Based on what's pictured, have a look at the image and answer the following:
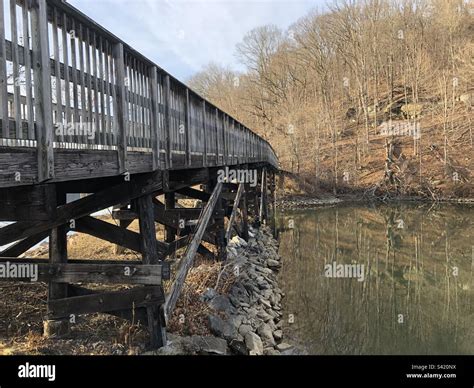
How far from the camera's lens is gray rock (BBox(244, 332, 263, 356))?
5807 mm

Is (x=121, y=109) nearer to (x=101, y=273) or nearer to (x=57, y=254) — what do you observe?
(x=101, y=273)

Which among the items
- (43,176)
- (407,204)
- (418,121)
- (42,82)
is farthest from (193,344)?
(418,121)

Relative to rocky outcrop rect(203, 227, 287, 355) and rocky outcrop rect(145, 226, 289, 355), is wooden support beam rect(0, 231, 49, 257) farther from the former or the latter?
rocky outcrop rect(203, 227, 287, 355)

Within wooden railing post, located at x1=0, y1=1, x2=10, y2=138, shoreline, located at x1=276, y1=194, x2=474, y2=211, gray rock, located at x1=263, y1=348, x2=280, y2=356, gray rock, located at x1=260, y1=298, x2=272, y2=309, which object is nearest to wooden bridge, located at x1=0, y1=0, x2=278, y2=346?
wooden railing post, located at x1=0, y1=1, x2=10, y2=138

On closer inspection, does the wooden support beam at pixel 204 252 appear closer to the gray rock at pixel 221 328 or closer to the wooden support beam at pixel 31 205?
the gray rock at pixel 221 328

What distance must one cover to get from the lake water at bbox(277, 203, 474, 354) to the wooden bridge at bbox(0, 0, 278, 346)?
3.37 meters

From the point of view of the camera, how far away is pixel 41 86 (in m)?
2.63

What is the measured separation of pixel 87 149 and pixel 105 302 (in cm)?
197

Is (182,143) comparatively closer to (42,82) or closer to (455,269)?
Result: (42,82)

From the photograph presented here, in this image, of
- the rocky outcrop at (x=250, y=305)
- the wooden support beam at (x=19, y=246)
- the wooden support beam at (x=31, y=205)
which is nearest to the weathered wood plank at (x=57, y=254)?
the wooden support beam at (x=19, y=246)

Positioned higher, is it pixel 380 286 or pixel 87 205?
pixel 87 205

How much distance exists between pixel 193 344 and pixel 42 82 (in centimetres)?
350

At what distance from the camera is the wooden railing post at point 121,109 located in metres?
3.70

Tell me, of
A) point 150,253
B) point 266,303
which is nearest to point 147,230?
point 150,253
